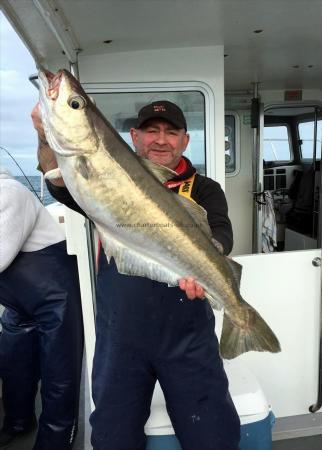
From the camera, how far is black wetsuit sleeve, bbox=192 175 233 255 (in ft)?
6.85

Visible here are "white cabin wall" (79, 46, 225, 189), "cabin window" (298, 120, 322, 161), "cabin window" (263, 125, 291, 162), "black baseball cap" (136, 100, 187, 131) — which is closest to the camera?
"black baseball cap" (136, 100, 187, 131)

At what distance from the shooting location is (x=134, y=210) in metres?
1.57

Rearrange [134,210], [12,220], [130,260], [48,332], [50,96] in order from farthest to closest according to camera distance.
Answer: [48,332]
[12,220]
[130,260]
[134,210]
[50,96]

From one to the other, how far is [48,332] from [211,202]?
1.80 m

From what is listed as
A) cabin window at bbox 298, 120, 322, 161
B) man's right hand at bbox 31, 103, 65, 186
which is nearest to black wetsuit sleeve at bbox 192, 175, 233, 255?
man's right hand at bbox 31, 103, 65, 186

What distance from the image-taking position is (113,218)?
156 centimetres

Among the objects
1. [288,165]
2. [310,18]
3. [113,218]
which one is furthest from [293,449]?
[288,165]

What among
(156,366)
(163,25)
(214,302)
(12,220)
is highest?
(163,25)

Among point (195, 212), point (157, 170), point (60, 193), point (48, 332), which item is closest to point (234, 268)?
point (195, 212)

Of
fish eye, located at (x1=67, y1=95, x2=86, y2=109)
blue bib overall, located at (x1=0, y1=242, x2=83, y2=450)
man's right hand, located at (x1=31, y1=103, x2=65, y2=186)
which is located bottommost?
blue bib overall, located at (x1=0, y1=242, x2=83, y2=450)

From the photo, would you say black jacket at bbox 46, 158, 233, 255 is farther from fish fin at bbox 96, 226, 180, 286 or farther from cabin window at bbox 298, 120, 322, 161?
cabin window at bbox 298, 120, 322, 161

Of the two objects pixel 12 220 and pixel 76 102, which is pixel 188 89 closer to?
pixel 12 220

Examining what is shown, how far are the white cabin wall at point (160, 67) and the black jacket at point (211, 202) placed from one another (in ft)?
4.64

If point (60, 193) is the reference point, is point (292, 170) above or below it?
above
